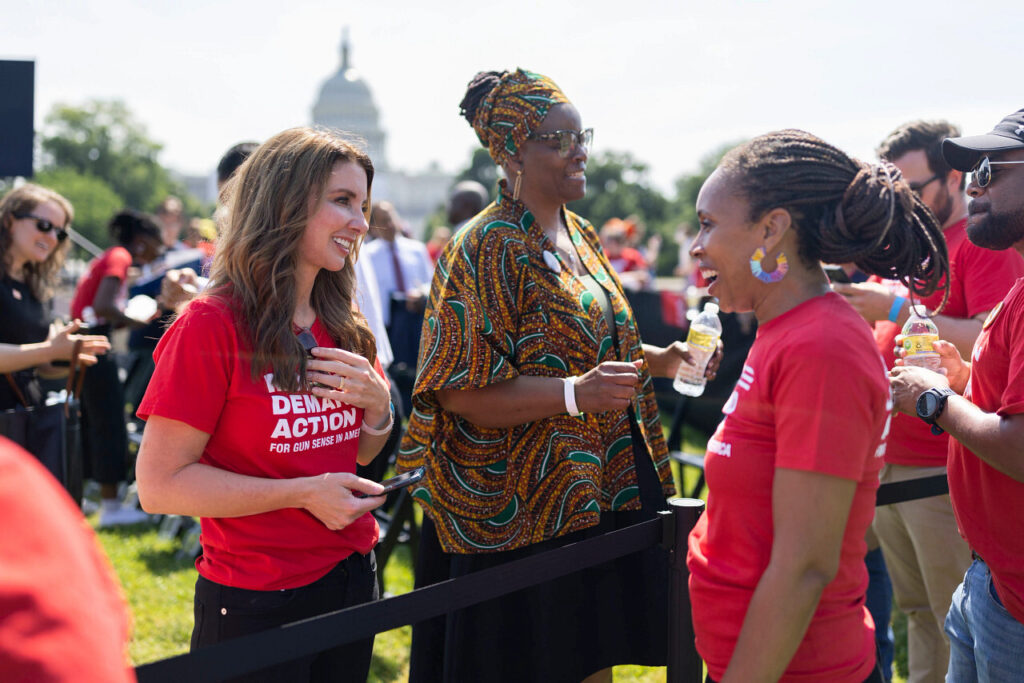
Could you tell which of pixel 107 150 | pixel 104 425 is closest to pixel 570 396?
pixel 104 425

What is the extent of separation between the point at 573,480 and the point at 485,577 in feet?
2.80

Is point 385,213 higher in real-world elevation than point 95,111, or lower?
lower

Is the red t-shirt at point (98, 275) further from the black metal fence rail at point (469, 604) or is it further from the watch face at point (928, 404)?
the watch face at point (928, 404)

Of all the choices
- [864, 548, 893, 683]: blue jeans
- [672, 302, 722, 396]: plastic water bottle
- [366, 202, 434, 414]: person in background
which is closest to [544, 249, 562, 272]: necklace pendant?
[672, 302, 722, 396]: plastic water bottle

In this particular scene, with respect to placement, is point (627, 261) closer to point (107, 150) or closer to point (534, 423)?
point (534, 423)

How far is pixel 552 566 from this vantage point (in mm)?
2195

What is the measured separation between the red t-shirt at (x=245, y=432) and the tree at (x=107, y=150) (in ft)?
265

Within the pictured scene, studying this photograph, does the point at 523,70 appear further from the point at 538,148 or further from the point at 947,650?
the point at 947,650

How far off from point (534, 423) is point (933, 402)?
1.24 meters

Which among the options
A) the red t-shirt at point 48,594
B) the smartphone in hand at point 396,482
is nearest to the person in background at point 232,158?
the smartphone in hand at point 396,482

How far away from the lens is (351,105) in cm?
11550

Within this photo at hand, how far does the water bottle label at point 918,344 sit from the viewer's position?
2.61 m

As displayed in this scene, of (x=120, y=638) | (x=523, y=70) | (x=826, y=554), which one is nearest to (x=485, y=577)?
(x=826, y=554)

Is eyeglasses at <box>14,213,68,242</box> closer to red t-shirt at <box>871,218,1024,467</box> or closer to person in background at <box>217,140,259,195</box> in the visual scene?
person in background at <box>217,140,259,195</box>
